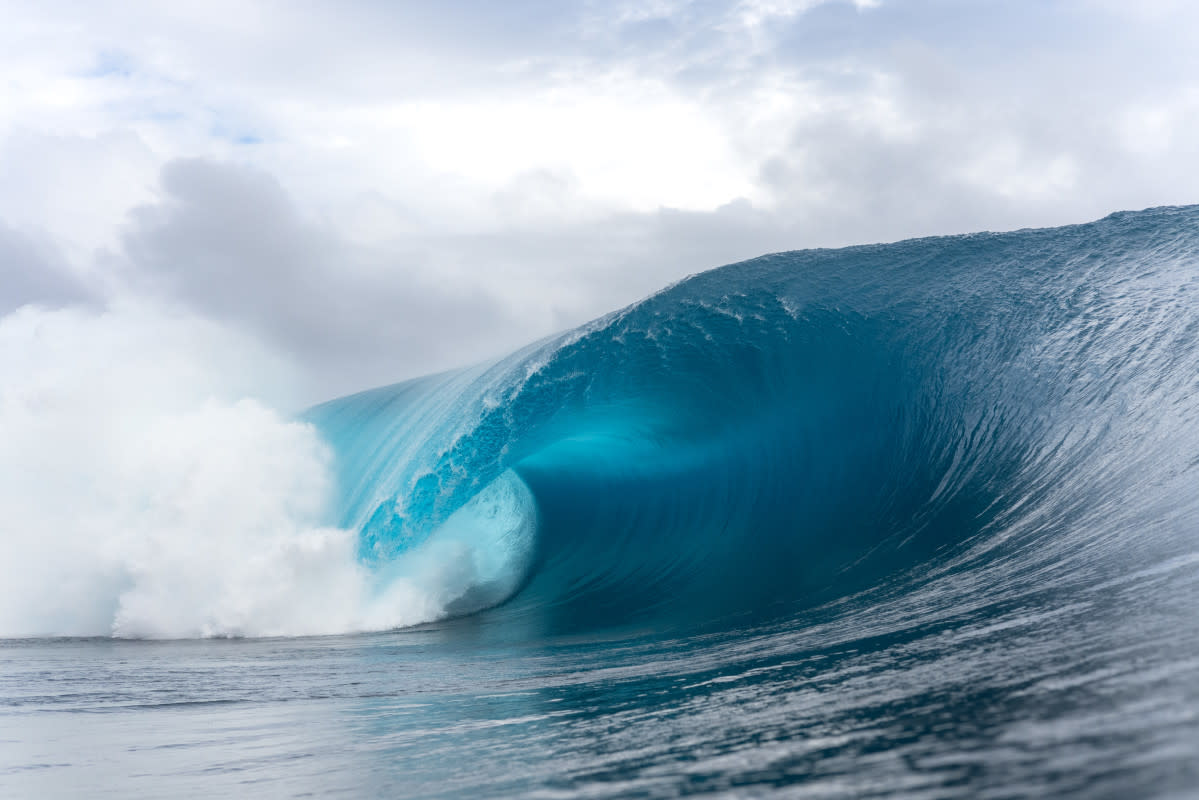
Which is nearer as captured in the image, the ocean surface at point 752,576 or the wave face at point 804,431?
the ocean surface at point 752,576

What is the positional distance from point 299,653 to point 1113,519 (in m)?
6.43

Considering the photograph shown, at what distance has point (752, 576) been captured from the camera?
819 cm

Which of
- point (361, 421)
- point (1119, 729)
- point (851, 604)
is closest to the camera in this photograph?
point (1119, 729)

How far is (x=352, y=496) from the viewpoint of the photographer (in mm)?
11961

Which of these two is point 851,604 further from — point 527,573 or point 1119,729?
point 527,573

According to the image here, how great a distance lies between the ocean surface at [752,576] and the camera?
282 centimetres

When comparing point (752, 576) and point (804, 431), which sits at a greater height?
point (804, 431)

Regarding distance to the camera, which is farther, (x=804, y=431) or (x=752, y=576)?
(x=804, y=431)

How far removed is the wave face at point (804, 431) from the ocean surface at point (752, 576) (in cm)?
4

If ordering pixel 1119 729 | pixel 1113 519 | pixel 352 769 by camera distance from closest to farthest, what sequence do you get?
1. pixel 1119 729
2. pixel 352 769
3. pixel 1113 519

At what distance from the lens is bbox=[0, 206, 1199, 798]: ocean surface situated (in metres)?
2.82

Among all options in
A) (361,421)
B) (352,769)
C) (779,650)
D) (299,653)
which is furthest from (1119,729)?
(361,421)

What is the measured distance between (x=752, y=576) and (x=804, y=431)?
8.72ft

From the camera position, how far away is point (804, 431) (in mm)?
10305
